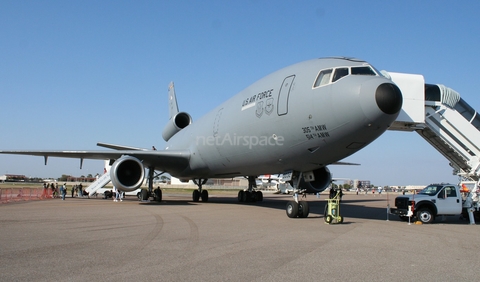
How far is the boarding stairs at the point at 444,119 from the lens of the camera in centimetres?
1733

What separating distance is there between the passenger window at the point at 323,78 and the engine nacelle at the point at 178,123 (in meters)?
16.9

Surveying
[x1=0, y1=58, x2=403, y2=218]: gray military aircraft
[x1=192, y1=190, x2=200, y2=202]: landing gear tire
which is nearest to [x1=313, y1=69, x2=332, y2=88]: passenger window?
[x1=0, y1=58, x2=403, y2=218]: gray military aircraft

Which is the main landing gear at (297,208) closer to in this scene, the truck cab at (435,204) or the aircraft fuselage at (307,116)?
the aircraft fuselage at (307,116)

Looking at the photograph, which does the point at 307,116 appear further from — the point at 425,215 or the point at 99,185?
the point at 99,185

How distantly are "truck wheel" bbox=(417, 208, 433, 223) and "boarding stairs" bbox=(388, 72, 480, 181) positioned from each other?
179 inches

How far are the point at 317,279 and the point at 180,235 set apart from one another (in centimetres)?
469

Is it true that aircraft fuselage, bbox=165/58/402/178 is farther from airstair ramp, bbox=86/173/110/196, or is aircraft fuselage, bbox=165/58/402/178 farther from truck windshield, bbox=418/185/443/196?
airstair ramp, bbox=86/173/110/196

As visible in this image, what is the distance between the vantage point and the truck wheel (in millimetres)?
13812

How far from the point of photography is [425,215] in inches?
547

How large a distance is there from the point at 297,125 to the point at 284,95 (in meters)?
1.23

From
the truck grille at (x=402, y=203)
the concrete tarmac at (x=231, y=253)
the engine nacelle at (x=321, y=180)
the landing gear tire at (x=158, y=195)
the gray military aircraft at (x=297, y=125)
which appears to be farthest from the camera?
the landing gear tire at (x=158, y=195)

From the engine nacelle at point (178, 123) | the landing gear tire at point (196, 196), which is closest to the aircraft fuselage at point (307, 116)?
the landing gear tire at point (196, 196)

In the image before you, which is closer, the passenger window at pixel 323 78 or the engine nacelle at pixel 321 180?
the passenger window at pixel 323 78

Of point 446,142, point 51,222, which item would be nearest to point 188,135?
point 51,222
